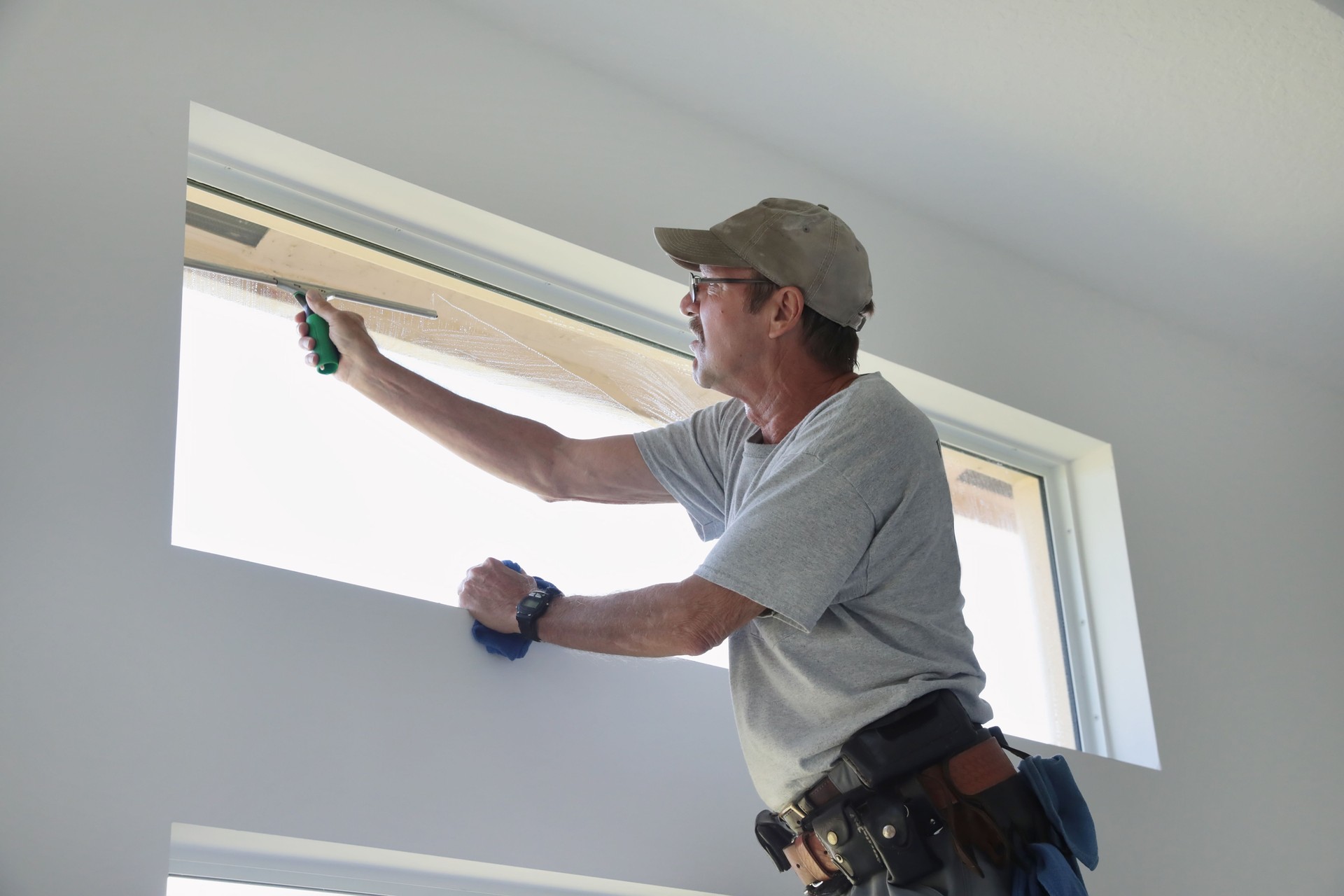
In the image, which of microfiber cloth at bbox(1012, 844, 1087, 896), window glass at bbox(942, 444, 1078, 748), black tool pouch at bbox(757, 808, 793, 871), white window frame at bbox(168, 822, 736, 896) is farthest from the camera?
window glass at bbox(942, 444, 1078, 748)

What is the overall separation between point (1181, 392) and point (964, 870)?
83.2 inches

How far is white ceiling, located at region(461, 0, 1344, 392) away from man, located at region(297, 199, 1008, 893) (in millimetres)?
593

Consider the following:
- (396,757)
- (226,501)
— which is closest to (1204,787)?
(396,757)

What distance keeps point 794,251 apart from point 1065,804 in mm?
896

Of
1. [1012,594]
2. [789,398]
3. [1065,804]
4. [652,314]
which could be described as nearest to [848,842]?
[1065,804]

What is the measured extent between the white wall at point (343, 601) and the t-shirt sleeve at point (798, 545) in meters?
0.47

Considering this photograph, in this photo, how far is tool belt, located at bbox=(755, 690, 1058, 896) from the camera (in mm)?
1550

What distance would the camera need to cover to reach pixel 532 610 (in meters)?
1.75

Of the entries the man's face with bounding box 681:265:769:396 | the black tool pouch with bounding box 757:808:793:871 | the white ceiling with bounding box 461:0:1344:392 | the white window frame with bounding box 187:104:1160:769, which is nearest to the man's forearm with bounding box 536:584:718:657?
the black tool pouch with bounding box 757:808:793:871

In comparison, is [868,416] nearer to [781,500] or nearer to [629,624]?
[781,500]

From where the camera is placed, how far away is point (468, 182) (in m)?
2.16

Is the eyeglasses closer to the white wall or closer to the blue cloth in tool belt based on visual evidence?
the white wall

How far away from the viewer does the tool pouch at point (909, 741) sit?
5.17 feet

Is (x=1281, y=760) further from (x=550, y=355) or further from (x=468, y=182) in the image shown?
(x=468, y=182)
